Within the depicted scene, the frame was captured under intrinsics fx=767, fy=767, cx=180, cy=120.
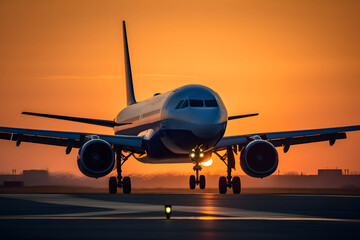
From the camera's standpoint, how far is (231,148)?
42031 mm

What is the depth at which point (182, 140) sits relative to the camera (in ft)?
125

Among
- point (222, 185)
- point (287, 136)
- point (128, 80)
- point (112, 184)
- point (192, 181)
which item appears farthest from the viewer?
point (128, 80)

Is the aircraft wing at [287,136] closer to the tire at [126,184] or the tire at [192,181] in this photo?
the tire at [192,181]

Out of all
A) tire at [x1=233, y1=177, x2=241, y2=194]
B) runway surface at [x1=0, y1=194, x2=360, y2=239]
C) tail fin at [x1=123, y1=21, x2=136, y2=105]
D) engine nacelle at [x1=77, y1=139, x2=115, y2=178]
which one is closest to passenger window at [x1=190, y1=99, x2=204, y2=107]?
engine nacelle at [x1=77, y1=139, x2=115, y2=178]

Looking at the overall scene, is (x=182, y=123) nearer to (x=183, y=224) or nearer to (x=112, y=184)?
(x=112, y=184)

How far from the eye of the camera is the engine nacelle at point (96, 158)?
3856 cm

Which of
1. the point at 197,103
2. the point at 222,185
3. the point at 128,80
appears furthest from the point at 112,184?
the point at 128,80

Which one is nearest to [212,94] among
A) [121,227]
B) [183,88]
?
[183,88]

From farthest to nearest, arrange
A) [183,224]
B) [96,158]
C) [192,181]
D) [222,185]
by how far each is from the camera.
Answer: [192,181], [222,185], [96,158], [183,224]

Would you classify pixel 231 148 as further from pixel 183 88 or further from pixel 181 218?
pixel 181 218

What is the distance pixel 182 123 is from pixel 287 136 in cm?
705

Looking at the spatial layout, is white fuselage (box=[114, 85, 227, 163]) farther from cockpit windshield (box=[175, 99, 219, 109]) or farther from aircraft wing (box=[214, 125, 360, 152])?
aircraft wing (box=[214, 125, 360, 152])

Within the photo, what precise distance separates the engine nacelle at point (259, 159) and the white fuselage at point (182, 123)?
2317 mm

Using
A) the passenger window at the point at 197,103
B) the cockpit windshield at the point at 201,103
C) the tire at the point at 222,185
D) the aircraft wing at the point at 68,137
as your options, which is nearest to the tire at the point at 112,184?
the aircraft wing at the point at 68,137
